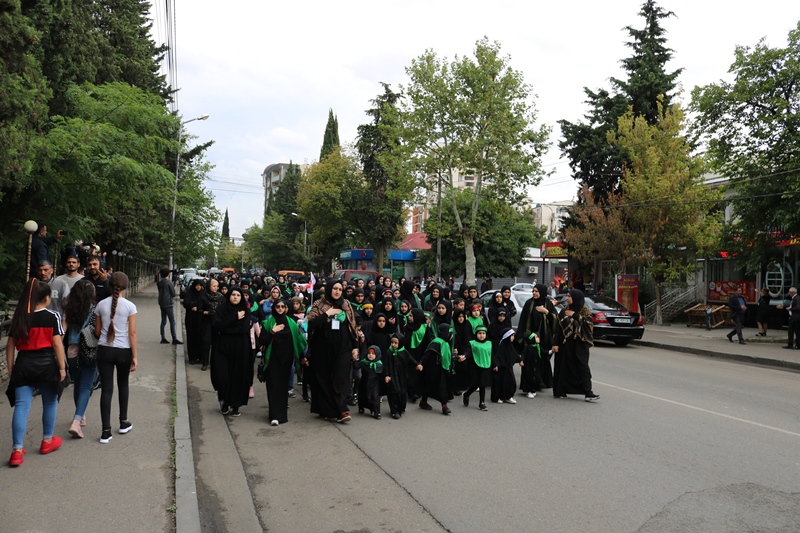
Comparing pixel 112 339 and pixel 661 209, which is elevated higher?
pixel 661 209

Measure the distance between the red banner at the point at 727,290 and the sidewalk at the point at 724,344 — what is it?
1.91 meters

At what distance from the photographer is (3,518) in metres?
4.55

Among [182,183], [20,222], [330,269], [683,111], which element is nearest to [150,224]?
[182,183]

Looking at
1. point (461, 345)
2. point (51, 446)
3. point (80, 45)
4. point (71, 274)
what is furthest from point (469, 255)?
point (51, 446)

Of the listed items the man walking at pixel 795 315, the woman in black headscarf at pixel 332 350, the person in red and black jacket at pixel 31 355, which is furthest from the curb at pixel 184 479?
the man walking at pixel 795 315

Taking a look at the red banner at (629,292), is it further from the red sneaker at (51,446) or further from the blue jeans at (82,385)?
the red sneaker at (51,446)

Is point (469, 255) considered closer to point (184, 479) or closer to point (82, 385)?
point (82, 385)

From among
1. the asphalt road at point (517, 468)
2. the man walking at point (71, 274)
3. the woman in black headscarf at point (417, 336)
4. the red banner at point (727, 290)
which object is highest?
the man walking at point (71, 274)

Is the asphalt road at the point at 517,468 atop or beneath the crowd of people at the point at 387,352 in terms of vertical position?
beneath

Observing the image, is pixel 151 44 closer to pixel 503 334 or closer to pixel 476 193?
pixel 476 193

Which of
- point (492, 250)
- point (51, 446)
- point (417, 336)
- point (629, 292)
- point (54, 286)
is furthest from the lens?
point (492, 250)

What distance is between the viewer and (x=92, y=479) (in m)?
5.44

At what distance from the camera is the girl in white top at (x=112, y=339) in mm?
6562

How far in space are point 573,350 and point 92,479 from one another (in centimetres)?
681
